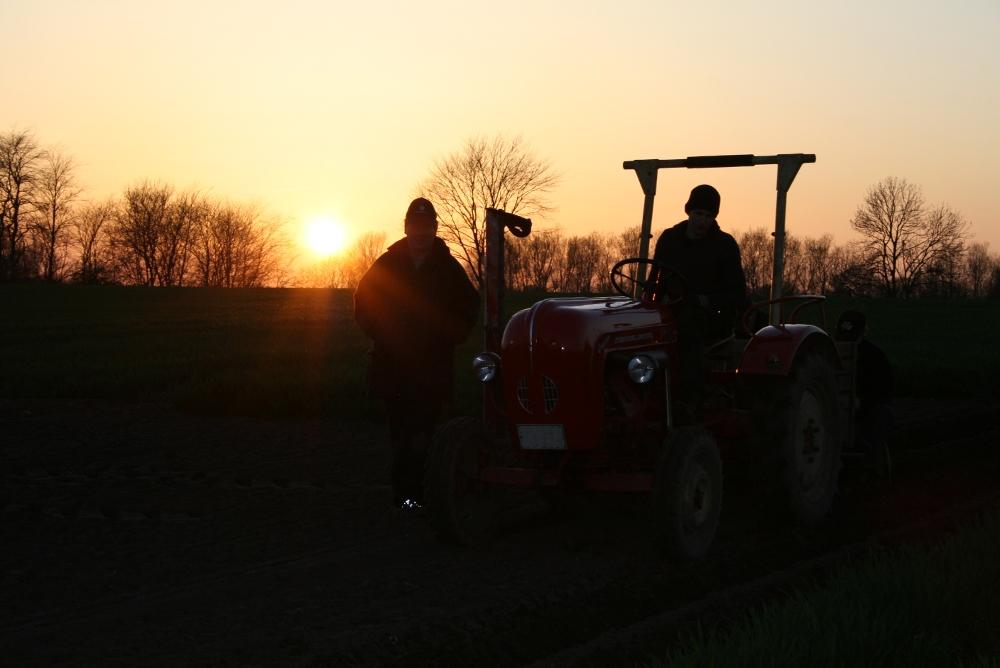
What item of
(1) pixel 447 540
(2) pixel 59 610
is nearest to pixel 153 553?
(2) pixel 59 610

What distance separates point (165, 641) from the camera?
4523 mm

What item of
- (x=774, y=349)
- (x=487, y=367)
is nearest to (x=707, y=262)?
(x=774, y=349)

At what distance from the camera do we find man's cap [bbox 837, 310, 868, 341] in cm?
834

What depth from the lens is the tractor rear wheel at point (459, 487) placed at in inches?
241

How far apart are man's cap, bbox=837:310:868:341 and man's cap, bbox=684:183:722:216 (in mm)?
1822

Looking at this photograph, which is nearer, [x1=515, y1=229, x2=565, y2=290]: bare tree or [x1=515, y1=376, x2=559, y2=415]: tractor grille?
[x1=515, y1=376, x2=559, y2=415]: tractor grille

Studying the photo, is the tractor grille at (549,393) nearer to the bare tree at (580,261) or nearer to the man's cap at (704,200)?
the man's cap at (704,200)

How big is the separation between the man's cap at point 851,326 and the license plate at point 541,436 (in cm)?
316

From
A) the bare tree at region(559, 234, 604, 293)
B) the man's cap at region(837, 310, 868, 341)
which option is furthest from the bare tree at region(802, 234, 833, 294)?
the man's cap at region(837, 310, 868, 341)

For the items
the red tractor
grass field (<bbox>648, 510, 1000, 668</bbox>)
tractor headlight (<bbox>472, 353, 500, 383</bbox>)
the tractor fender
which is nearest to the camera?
grass field (<bbox>648, 510, 1000, 668</bbox>)

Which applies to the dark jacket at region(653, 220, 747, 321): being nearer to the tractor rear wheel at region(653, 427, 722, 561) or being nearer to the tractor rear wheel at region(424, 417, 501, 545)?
the tractor rear wheel at region(653, 427, 722, 561)

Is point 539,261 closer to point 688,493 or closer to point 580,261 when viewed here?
point 580,261

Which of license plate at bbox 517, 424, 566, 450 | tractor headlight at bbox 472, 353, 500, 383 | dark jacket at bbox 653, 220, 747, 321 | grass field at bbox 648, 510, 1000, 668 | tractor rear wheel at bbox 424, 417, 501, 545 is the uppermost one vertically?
dark jacket at bbox 653, 220, 747, 321

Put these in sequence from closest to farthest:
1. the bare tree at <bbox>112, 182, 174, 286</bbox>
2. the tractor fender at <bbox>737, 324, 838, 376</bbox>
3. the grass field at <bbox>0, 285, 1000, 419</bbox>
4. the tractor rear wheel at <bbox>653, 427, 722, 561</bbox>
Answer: the tractor rear wheel at <bbox>653, 427, 722, 561</bbox> < the tractor fender at <bbox>737, 324, 838, 376</bbox> < the grass field at <bbox>0, 285, 1000, 419</bbox> < the bare tree at <bbox>112, 182, 174, 286</bbox>
